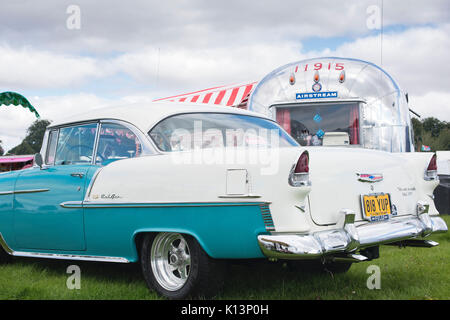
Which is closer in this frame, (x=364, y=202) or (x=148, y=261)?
(x=364, y=202)

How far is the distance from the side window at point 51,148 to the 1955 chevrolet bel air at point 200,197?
→ 24 mm

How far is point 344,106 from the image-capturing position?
8.18 m

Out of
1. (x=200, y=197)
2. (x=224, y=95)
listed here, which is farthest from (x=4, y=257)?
(x=224, y=95)

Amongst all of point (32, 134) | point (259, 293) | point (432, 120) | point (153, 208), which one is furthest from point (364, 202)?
point (432, 120)

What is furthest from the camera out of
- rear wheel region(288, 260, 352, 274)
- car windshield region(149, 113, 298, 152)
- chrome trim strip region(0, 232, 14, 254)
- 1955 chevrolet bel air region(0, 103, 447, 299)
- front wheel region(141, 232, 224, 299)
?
chrome trim strip region(0, 232, 14, 254)

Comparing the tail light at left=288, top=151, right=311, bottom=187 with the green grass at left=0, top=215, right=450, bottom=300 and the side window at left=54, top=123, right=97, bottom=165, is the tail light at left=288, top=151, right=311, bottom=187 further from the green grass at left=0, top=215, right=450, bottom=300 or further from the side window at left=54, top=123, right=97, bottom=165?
the side window at left=54, top=123, right=97, bottom=165

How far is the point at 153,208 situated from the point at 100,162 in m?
0.92

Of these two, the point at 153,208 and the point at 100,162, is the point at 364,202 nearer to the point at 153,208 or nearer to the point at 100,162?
the point at 153,208

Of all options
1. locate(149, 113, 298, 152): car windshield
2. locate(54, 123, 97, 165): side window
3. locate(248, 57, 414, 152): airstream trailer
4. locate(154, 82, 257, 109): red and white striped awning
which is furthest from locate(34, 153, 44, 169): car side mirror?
locate(154, 82, 257, 109): red and white striped awning

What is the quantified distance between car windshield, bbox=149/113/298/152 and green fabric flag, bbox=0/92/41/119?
13.4 meters

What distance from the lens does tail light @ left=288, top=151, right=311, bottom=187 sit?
309cm

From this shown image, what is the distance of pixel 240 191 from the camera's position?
3.16m

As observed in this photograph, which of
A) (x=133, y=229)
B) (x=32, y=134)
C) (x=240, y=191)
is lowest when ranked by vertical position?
(x=133, y=229)

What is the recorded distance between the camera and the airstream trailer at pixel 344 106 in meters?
8.02
